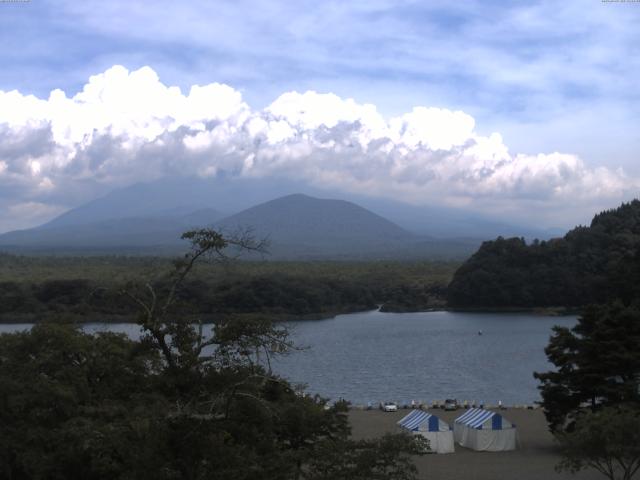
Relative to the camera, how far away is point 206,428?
595 cm

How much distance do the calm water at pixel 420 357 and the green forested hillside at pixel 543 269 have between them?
2.84 metres

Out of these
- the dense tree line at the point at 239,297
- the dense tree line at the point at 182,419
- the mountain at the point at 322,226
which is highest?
the mountain at the point at 322,226

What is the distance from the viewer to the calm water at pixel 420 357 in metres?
25.2

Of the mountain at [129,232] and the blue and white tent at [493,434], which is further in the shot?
the mountain at [129,232]

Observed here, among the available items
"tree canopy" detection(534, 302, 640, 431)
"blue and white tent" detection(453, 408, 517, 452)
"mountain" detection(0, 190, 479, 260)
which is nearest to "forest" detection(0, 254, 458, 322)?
"blue and white tent" detection(453, 408, 517, 452)

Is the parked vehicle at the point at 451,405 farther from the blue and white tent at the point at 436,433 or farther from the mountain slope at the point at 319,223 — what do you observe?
the mountain slope at the point at 319,223

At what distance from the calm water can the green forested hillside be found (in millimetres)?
2835

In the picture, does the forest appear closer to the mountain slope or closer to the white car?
the white car

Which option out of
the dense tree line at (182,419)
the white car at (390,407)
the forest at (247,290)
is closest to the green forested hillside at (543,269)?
the forest at (247,290)

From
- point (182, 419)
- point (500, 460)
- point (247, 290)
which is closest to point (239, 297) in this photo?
point (247, 290)

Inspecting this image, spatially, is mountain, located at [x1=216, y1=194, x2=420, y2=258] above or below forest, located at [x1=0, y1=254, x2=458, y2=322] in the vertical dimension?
above

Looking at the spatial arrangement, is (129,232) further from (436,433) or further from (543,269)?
(436,433)

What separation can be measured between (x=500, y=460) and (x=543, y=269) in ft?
124

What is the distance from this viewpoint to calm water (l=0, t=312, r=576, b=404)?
25219 millimetres
